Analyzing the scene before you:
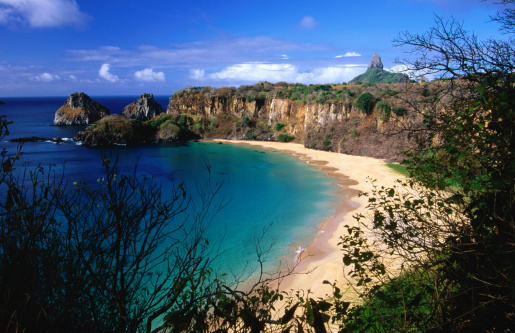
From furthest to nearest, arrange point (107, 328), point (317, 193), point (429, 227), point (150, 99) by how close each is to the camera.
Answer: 1. point (150, 99)
2. point (317, 193)
3. point (429, 227)
4. point (107, 328)

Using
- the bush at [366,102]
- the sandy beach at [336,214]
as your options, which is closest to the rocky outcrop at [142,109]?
the sandy beach at [336,214]

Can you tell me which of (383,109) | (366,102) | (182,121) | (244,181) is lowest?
(244,181)

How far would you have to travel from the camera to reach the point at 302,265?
14.3m

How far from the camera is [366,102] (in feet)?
148

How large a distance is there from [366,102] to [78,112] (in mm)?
70956

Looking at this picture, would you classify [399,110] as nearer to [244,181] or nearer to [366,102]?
[366,102]

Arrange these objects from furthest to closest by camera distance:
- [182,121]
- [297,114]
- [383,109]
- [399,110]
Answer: [182,121], [297,114], [383,109], [399,110]

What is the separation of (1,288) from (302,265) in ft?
41.4

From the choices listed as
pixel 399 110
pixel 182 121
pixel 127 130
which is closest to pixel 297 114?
pixel 399 110

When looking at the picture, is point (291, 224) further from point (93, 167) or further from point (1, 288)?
point (93, 167)

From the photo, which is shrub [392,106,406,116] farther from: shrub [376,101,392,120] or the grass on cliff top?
the grass on cliff top

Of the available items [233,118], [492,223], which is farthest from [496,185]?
→ [233,118]

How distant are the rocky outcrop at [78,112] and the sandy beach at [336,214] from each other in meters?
54.0

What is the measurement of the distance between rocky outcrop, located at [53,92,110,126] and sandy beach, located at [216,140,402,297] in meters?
54.0
